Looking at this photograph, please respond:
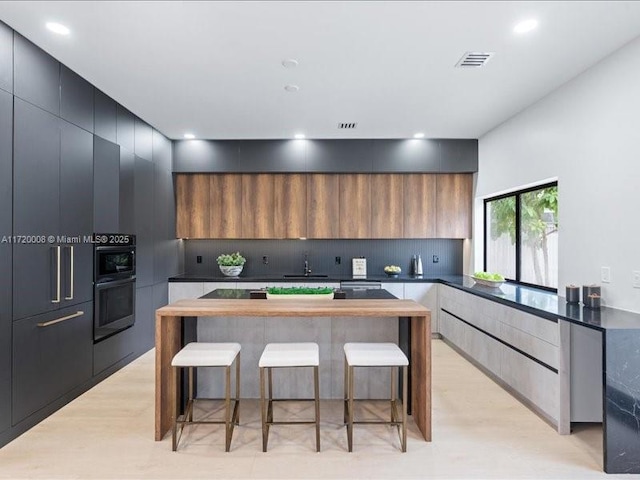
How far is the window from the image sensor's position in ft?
13.0

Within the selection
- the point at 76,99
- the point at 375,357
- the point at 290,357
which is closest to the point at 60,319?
the point at 76,99

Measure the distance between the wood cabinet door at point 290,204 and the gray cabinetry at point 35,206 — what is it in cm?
277

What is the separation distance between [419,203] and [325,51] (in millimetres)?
3087

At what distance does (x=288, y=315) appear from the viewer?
257 cm

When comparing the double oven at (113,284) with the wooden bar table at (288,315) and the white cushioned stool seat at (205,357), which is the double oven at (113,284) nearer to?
the wooden bar table at (288,315)

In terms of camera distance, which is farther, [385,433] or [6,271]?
[385,433]

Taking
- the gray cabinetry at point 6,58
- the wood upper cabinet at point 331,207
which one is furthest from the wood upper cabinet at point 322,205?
the gray cabinetry at point 6,58

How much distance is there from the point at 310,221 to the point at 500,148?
8.26ft

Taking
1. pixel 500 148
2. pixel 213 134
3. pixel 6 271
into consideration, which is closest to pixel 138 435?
pixel 6 271

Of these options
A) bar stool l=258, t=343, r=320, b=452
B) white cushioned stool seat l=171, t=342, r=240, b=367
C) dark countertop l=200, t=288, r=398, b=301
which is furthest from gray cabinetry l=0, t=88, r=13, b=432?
bar stool l=258, t=343, r=320, b=452

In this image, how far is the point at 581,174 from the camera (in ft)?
10.5

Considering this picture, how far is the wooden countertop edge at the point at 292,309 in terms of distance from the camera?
2.56 metres

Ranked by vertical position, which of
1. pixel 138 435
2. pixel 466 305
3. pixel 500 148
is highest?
pixel 500 148

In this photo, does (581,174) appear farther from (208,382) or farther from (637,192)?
(208,382)
